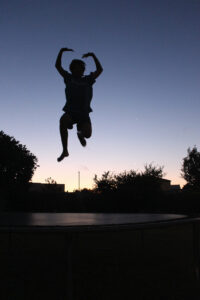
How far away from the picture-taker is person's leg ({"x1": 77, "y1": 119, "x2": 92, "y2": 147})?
273 cm

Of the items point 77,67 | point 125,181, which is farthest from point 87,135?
point 125,181

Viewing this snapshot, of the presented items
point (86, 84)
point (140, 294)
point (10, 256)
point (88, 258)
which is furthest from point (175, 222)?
point (10, 256)

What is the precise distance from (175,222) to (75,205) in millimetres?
10264

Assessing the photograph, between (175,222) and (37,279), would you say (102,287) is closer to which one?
(37,279)

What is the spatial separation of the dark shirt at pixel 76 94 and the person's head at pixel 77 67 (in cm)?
5

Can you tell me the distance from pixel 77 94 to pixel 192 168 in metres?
31.2

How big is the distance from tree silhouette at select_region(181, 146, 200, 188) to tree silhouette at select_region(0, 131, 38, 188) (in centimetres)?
1868

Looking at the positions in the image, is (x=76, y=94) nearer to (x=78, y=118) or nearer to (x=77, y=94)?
(x=77, y=94)

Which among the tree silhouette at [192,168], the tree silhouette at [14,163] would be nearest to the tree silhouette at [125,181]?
the tree silhouette at [14,163]

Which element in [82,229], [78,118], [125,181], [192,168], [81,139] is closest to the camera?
[82,229]

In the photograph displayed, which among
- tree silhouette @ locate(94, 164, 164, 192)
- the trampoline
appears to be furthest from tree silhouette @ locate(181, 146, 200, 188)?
the trampoline

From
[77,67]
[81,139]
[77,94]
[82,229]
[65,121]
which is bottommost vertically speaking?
[82,229]

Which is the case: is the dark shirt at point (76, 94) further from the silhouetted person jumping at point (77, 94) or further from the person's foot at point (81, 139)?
the person's foot at point (81, 139)

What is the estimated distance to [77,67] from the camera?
264cm
